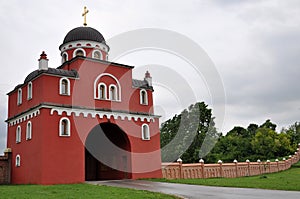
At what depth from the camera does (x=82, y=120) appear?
21.2 m

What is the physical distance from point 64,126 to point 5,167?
A: 5.81 m

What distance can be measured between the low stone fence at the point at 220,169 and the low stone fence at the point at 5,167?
34.6ft

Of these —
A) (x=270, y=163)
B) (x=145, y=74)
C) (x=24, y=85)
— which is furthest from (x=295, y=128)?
(x=24, y=85)

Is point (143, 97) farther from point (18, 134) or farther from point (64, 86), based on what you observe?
point (18, 134)

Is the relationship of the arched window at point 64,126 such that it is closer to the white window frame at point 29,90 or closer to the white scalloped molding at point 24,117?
Answer: the white scalloped molding at point 24,117

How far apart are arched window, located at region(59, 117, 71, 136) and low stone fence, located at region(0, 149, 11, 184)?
5489 millimetres

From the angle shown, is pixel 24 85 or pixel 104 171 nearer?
pixel 24 85

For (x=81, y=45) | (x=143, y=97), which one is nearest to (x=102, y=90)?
(x=143, y=97)

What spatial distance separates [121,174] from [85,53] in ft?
29.0

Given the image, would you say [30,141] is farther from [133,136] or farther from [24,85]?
[133,136]

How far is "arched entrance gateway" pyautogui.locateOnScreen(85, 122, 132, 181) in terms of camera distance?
77.3 ft

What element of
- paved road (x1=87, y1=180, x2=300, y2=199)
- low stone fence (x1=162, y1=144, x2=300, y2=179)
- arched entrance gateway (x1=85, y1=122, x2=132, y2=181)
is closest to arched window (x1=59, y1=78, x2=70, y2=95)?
arched entrance gateway (x1=85, y1=122, x2=132, y2=181)

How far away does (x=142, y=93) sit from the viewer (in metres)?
24.9

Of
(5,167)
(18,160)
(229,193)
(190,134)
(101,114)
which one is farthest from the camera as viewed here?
(190,134)
